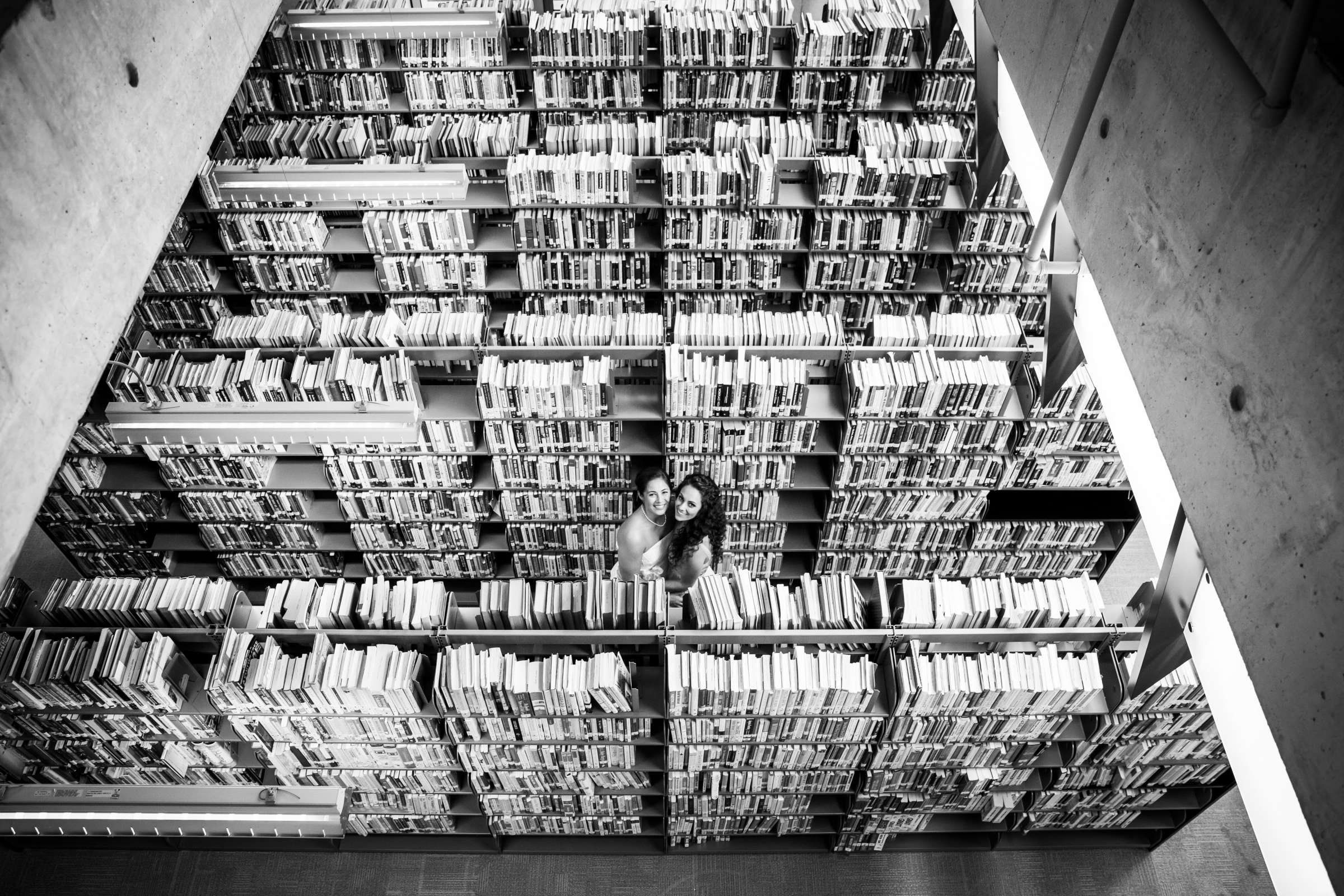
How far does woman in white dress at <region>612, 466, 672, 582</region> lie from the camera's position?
15.3 feet

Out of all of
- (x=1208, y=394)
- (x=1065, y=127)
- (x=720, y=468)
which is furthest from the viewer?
(x=720, y=468)

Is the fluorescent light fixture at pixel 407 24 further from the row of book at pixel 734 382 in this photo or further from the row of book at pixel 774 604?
the row of book at pixel 774 604

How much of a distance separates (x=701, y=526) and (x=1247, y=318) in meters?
3.48

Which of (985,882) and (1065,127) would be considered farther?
(985,882)

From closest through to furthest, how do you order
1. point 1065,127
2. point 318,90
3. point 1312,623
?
point 1312,623
point 1065,127
point 318,90

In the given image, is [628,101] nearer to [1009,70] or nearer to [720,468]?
[720,468]

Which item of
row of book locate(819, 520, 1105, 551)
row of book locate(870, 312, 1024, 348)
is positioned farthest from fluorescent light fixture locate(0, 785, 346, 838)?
row of book locate(870, 312, 1024, 348)

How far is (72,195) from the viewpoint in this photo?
2.16 meters

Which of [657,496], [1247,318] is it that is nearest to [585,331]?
[657,496]

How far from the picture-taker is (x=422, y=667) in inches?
165

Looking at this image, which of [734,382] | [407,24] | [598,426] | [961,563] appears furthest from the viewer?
[961,563]

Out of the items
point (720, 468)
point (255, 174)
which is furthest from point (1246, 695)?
point (255, 174)

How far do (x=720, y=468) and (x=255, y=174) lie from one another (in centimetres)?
349

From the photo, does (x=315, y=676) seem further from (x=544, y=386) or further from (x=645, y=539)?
(x=544, y=386)
